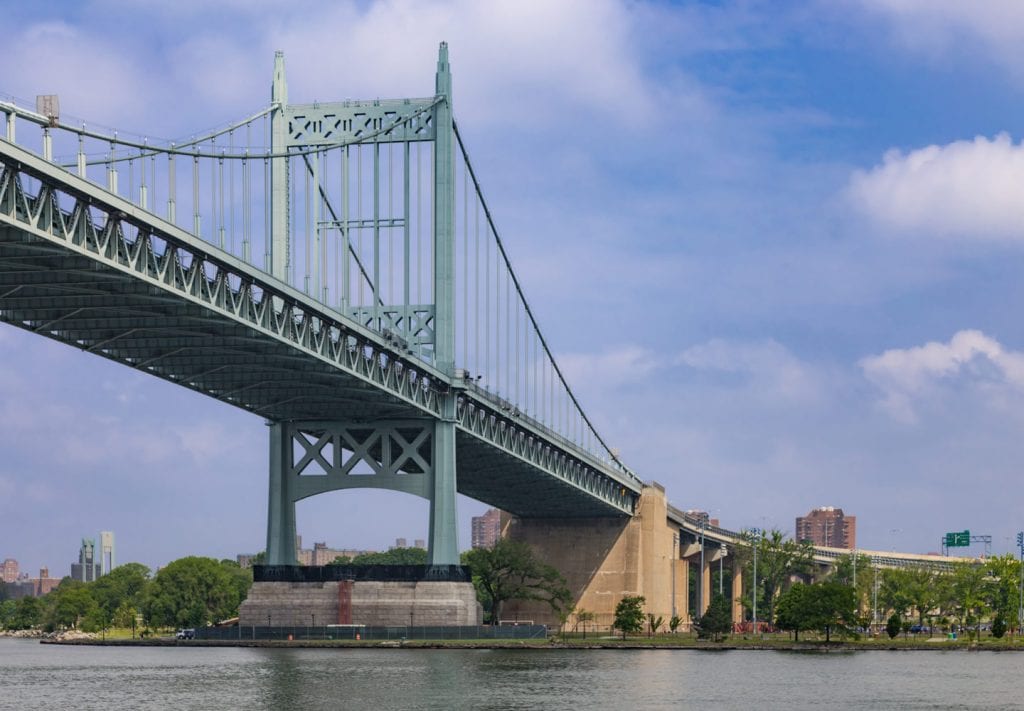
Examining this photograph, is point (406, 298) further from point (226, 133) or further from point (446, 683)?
point (446, 683)

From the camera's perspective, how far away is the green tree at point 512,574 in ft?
396

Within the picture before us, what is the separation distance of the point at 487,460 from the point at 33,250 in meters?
55.9

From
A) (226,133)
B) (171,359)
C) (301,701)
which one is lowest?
(301,701)

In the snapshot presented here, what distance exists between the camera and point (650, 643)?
345 feet

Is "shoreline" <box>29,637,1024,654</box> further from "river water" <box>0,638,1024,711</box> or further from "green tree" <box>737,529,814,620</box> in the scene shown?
"green tree" <box>737,529,814,620</box>

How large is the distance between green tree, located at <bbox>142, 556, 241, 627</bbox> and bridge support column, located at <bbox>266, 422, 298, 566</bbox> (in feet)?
156

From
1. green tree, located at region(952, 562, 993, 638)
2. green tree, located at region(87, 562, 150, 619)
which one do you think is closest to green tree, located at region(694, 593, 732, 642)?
green tree, located at region(952, 562, 993, 638)

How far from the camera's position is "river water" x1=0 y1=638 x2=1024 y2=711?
55.8m

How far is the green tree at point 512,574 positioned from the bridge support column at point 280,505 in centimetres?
2649

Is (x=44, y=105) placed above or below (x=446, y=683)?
above

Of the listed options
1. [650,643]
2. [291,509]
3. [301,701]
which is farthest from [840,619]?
[301,701]

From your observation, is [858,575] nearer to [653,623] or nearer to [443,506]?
[653,623]

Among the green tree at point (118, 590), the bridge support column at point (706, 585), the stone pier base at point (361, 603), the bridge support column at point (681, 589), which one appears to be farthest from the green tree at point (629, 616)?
the green tree at point (118, 590)

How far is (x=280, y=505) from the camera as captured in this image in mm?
95438
